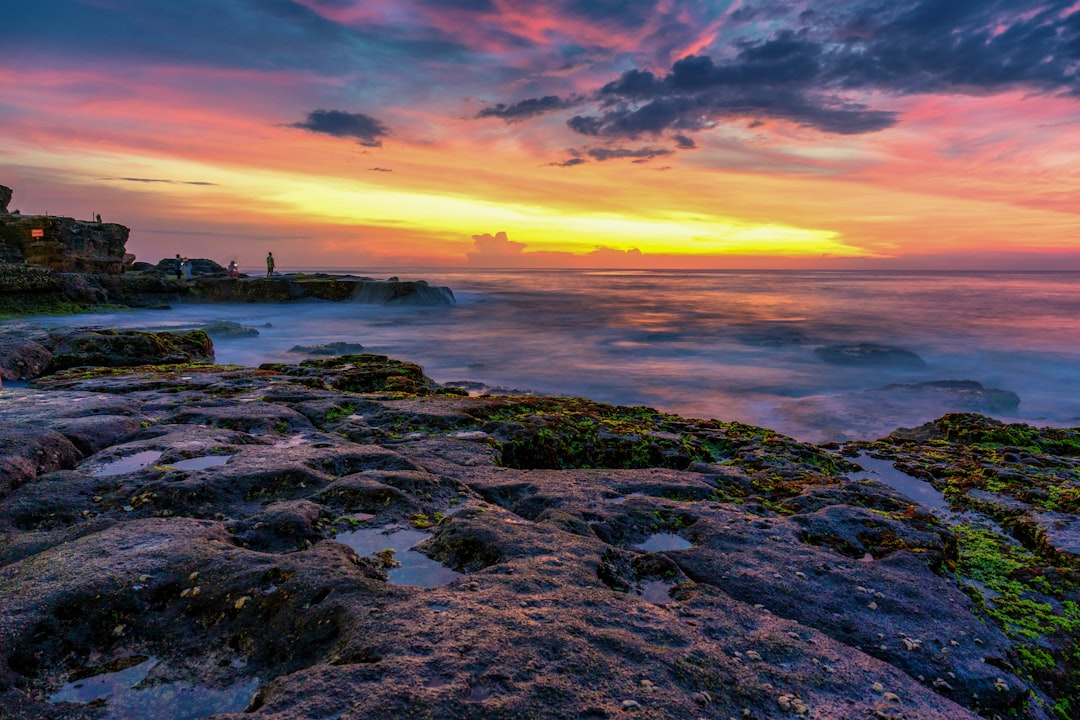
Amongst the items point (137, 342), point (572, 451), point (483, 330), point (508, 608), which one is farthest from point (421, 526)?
point (483, 330)

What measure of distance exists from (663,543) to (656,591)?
727 mm

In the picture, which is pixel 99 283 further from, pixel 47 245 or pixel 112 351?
pixel 112 351

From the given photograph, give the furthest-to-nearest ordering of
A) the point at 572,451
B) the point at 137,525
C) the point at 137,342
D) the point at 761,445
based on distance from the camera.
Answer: the point at 137,342
the point at 761,445
the point at 572,451
the point at 137,525

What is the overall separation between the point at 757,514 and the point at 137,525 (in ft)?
14.5

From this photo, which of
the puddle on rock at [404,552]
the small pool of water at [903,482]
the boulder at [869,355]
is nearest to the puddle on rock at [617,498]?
the puddle on rock at [404,552]

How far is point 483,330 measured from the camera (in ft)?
96.5

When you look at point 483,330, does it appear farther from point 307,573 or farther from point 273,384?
point 307,573

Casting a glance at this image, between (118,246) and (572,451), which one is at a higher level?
(118,246)

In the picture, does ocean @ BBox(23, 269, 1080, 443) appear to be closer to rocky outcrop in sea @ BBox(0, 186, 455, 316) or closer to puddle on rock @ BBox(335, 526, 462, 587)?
rocky outcrop in sea @ BBox(0, 186, 455, 316)

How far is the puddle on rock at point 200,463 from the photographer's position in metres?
4.53

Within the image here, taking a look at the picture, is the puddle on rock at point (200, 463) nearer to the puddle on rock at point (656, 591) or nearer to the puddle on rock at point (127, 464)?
the puddle on rock at point (127, 464)

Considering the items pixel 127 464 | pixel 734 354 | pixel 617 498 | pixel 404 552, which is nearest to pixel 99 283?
pixel 127 464

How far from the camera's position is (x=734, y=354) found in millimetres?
23922

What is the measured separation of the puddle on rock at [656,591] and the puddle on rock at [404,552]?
1.10 meters
